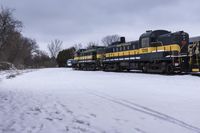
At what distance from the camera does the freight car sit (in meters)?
25.3

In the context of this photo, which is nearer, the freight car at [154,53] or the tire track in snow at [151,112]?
the tire track in snow at [151,112]

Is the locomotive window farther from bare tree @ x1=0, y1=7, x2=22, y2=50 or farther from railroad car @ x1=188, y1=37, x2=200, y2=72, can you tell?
bare tree @ x1=0, y1=7, x2=22, y2=50

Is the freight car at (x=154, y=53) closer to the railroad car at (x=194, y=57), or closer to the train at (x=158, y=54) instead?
the train at (x=158, y=54)

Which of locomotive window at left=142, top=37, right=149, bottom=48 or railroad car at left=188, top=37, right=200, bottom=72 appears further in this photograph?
locomotive window at left=142, top=37, right=149, bottom=48

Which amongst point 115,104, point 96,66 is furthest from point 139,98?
point 96,66

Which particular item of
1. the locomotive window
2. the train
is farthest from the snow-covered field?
the locomotive window

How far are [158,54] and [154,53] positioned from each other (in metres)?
0.69

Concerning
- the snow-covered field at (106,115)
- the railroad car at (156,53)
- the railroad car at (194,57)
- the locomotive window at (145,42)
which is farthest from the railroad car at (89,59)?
the snow-covered field at (106,115)

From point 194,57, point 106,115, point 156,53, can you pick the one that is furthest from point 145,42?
point 106,115

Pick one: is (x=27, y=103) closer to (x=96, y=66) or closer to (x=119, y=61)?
(x=119, y=61)

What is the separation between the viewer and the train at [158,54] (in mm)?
24397

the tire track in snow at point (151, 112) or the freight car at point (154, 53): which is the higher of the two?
the freight car at point (154, 53)

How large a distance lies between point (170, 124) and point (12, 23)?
61721mm

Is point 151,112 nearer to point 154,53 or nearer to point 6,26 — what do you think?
point 154,53
